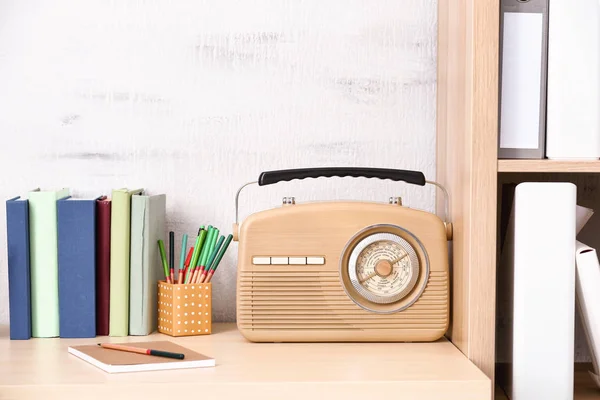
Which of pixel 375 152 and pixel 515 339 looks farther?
pixel 375 152

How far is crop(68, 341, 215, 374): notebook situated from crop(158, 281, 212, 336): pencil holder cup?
0.12 m

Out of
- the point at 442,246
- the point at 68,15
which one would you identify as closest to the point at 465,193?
the point at 442,246

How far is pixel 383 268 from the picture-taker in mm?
1153

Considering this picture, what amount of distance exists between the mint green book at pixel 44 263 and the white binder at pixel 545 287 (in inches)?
27.1

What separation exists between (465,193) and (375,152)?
1.01 feet

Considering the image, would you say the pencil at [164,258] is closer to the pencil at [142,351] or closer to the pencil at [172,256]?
the pencil at [172,256]

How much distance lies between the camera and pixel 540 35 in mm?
1059

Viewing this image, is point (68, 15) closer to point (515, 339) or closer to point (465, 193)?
point (465, 193)

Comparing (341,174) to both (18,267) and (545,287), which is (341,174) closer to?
(545,287)

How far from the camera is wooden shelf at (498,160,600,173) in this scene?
41.1 inches

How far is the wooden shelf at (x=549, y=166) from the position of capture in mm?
1043

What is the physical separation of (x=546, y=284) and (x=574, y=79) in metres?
0.28

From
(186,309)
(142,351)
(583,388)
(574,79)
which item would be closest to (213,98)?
(186,309)

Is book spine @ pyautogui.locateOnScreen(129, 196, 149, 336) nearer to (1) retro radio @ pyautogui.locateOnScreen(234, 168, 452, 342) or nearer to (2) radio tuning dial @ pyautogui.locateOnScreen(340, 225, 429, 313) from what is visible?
(1) retro radio @ pyautogui.locateOnScreen(234, 168, 452, 342)
